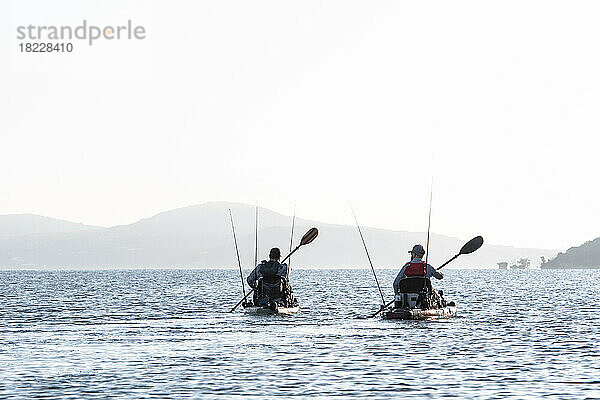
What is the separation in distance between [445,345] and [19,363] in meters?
13.7

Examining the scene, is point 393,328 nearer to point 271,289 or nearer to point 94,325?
point 271,289

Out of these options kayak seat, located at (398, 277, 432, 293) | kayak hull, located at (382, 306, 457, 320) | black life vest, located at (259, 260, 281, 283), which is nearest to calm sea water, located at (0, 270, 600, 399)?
kayak hull, located at (382, 306, 457, 320)

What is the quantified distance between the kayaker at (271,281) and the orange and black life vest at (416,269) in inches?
221

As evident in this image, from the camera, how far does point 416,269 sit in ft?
151

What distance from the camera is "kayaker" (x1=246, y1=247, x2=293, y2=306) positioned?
49.6 metres

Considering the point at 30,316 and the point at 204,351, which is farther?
the point at 30,316

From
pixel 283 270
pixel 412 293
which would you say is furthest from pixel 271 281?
pixel 412 293

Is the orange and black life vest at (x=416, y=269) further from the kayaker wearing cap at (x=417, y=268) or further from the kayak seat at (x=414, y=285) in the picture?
the kayak seat at (x=414, y=285)

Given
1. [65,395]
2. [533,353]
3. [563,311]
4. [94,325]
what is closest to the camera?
[65,395]

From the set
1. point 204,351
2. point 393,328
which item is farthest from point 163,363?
point 393,328

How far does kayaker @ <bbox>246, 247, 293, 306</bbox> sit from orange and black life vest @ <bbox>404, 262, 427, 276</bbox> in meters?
Answer: 5.62

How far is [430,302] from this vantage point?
4822cm

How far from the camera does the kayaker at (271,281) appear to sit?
4959 cm

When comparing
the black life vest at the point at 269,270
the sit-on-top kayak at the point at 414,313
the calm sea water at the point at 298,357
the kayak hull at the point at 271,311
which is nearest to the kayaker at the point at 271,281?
the black life vest at the point at 269,270
